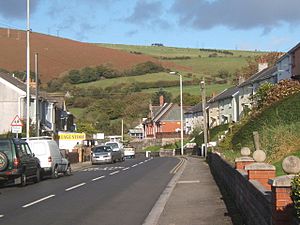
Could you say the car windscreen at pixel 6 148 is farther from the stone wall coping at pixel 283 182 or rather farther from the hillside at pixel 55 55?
the hillside at pixel 55 55

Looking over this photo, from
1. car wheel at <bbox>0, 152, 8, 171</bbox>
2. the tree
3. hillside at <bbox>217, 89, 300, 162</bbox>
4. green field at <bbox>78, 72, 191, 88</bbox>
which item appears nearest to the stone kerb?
hillside at <bbox>217, 89, 300, 162</bbox>

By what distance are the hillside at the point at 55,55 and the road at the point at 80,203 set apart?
60.4 m

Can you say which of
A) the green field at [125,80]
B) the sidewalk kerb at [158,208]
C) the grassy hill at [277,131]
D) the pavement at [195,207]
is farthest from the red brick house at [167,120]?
the sidewalk kerb at [158,208]

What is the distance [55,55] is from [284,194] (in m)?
93.3

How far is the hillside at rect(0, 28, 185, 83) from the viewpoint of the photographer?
286 ft

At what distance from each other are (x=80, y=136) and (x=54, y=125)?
903 cm

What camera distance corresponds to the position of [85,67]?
10412cm

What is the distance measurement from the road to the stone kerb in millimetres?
6347

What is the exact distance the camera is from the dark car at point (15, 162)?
2303 cm

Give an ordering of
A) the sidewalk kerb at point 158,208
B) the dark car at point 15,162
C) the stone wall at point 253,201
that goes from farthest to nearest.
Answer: the dark car at point 15,162 < the sidewalk kerb at point 158,208 < the stone wall at point 253,201

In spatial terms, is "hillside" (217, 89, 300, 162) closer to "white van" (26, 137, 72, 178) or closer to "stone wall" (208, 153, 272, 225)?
"stone wall" (208, 153, 272, 225)

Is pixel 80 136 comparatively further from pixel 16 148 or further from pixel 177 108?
pixel 177 108

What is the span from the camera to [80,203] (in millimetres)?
17078

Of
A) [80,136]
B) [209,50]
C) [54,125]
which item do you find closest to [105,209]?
[80,136]
